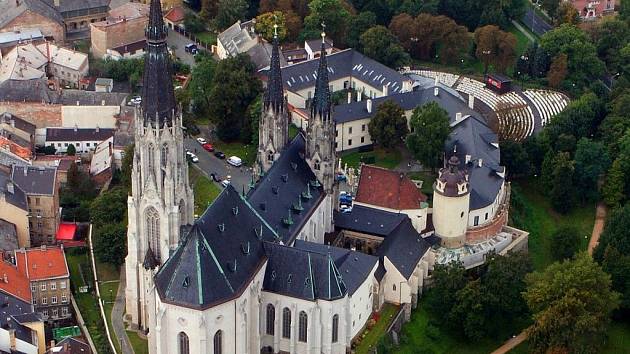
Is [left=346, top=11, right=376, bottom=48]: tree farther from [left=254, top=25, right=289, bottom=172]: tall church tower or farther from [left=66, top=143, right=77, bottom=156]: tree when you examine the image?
[left=254, top=25, right=289, bottom=172]: tall church tower

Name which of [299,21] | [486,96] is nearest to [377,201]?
[486,96]

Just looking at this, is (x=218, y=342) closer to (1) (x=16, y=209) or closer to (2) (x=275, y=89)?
(2) (x=275, y=89)

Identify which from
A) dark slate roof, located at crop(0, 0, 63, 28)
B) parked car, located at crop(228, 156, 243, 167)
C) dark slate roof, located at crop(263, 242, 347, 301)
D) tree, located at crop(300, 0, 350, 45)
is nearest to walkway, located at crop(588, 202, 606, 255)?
dark slate roof, located at crop(263, 242, 347, 301)

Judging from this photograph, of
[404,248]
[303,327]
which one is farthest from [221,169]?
[303,327]

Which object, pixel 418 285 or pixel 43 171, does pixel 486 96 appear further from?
pixel 43 171

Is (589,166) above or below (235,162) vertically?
above

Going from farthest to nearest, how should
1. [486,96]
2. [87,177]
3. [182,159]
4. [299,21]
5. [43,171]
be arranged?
[299,21]
[486,96]
[87,177]
[43,171]
[182,159]
